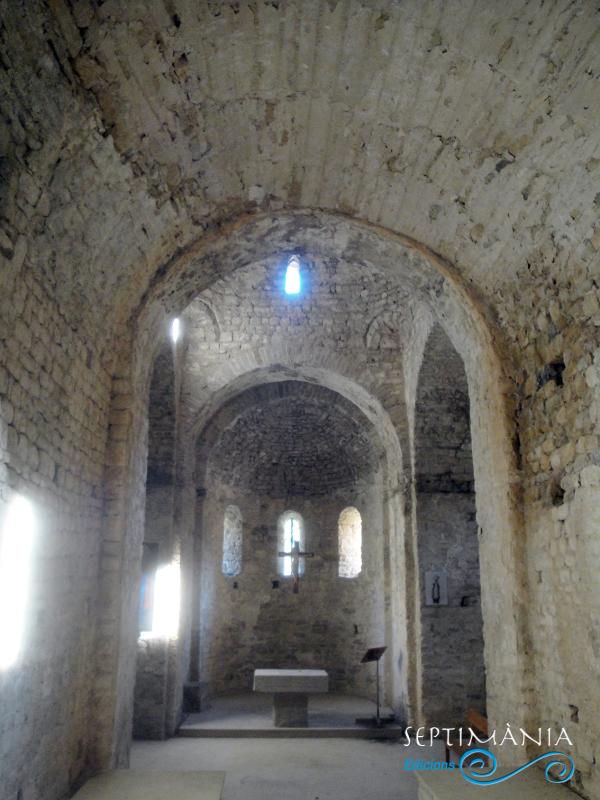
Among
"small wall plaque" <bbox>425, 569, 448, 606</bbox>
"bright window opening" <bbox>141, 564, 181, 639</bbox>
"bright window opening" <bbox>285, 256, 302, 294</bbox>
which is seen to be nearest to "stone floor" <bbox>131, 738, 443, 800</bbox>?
"bright window opening" <bbox>141, 564, 181, 639</bbox>

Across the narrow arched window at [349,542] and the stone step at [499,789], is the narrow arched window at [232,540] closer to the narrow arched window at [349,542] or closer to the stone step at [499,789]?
the narrow arched window at [349,542]

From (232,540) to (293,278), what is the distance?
678 centimetres

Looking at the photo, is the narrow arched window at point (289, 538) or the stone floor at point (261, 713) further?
the narrow arched window at point (289, 538)

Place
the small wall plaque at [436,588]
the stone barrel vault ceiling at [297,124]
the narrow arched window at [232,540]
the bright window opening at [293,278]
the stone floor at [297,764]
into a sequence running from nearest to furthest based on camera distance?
the stone barrel vault ceiling at [297,124], the stone floor at [297,764], the small wall plaque at [436,588], the bright window opening at [293,278], the narrow arched window at [232,540]

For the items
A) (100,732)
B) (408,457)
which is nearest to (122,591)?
(100,732)

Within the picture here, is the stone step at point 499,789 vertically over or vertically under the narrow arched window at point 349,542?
under

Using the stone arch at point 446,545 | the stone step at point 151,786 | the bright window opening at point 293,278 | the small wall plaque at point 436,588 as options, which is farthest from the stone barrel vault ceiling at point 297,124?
the small wall plaque at point 436,588

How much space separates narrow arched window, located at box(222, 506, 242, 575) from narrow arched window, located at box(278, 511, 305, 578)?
1.05m

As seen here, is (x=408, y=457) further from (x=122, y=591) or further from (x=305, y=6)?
(x=305, y=6)

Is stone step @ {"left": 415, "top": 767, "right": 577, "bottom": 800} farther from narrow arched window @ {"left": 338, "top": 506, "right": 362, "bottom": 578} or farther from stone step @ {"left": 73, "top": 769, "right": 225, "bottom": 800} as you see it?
narrow arched window @ {"left": 338, "top": 506, "right": 362, "bottom": 578}

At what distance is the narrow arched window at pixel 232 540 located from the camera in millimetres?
15406

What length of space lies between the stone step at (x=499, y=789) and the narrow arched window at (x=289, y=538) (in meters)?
10.7

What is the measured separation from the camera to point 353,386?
1205 cm

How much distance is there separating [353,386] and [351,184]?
6554 millimetres
